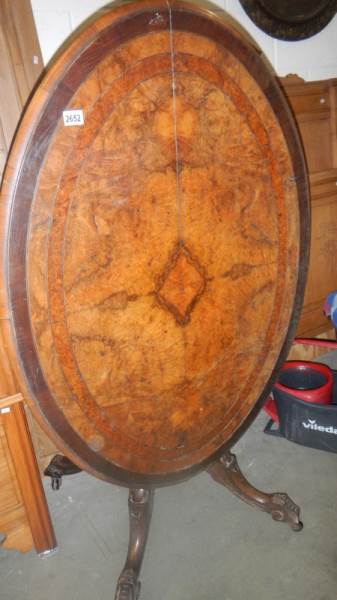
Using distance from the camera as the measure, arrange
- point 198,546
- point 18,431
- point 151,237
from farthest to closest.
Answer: point 198,546
point 18,431
point 151,237

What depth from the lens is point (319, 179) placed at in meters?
2.23

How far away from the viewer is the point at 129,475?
1108 mm

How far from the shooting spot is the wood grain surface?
835 mm

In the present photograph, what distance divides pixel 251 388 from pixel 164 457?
33cm

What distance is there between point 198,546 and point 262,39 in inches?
80.8

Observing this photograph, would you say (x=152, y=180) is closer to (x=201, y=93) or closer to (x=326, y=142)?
(x=201, y=93)

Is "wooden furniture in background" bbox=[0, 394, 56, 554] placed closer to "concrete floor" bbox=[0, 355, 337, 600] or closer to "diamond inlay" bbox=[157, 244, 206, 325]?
"concrete floor" bbox=[0, 355, 337, 600]

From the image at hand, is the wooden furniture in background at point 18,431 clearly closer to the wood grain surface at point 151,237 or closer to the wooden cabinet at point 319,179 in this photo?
the wood grain surface at point 151,237

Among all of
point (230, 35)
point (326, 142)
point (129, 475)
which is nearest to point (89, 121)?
point (230, 35)

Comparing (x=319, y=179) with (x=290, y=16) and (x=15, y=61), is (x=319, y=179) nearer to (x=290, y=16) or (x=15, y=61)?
(x=290, y=16)

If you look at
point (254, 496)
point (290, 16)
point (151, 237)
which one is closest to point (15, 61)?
point (151, 237)

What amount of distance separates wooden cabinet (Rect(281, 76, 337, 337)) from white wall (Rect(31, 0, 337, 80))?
0.29ft

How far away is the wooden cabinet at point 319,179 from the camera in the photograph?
2.15 m

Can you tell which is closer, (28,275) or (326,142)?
(28,275)
